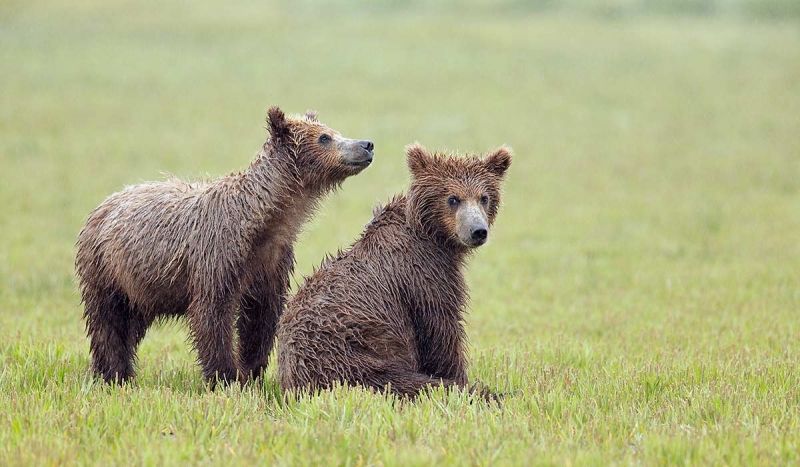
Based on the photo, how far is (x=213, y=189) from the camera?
729 centimetres

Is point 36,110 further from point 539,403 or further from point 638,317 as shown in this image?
point 539,403

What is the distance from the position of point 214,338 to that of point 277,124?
1.70 m

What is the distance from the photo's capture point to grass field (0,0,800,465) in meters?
5.38

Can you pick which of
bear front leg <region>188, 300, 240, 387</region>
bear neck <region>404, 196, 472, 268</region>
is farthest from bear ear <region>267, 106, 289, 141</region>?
bear front leg <region>188, 300, 240, 387</region>

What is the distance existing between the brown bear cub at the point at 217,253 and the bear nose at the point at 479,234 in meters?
1.17

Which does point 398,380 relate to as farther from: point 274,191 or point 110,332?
point 110,332

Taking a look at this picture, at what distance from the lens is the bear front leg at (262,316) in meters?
7.19

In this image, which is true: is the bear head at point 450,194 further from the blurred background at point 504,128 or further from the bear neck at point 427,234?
the blurred background at point 504,128

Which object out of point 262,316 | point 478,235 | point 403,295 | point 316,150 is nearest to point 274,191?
point 316,150

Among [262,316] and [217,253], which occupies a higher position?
[217,253]

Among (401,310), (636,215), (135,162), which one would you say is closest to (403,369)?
(401,310)

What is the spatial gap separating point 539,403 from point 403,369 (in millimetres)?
978

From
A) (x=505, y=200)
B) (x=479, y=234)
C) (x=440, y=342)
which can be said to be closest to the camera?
(x=479, y=234)

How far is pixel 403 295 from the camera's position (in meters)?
6.73
